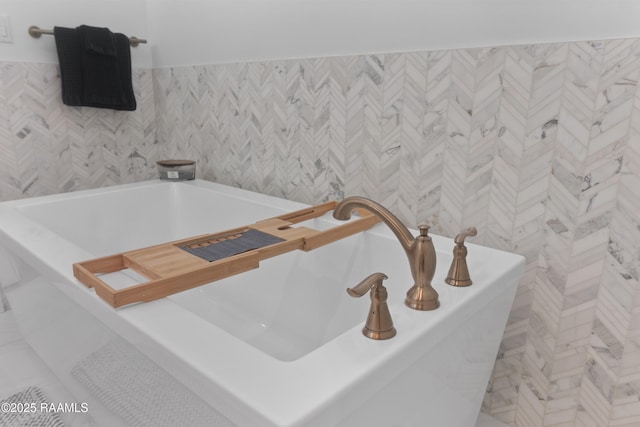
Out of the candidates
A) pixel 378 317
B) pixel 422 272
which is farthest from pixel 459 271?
pixel 378 317

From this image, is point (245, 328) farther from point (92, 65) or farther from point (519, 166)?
point (92, 65)

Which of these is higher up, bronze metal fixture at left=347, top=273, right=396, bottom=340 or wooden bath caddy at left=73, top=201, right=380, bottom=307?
bronze metal fixture at left=347, top=273, right=396, bottom=340

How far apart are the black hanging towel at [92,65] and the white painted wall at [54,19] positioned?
10 cm

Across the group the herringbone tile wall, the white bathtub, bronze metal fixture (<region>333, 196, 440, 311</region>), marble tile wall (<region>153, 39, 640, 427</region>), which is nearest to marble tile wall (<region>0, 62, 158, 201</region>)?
the herringbone tile wall

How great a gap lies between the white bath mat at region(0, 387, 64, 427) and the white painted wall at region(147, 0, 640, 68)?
4.82 ft

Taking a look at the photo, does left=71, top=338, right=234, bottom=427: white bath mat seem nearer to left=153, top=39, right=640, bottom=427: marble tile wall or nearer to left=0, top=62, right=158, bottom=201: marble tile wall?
left=153, top=39, right=640, bottom=427: marble tile wall

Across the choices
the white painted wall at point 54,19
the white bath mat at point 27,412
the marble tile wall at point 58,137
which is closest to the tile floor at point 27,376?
the white bath mat at point 27,412

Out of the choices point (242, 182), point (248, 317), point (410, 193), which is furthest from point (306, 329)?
point (242, 182)

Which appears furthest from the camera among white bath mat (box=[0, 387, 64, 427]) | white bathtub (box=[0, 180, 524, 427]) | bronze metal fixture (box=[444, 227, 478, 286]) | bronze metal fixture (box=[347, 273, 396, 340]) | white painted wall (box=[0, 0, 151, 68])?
white painted wall (box=[0, 0, 151, 68])

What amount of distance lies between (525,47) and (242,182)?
133 cm

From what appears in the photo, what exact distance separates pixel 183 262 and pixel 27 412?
0.81 m

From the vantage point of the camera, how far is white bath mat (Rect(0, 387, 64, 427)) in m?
1.40

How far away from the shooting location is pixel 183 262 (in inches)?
45.8

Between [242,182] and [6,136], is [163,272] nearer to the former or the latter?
[242,182]
